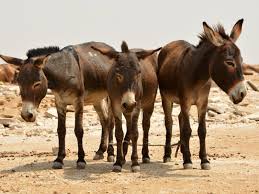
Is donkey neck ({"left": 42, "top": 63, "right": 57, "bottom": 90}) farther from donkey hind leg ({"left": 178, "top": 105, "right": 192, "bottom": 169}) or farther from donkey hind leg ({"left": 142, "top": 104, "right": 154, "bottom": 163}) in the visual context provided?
donkey hind leg ({"left": 178, "top": 105, "right": 192, "bottom": 169})

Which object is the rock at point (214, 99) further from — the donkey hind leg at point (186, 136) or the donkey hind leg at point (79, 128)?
the donkey hind leg at point (79, 128)

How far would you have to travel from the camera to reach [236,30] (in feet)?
34.0

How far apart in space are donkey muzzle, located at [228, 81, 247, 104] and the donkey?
2.67 metres

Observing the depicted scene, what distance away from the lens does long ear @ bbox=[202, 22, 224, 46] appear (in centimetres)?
999

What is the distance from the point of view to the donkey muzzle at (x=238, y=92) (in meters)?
9.55

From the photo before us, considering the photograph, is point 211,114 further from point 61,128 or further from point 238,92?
point 238,92

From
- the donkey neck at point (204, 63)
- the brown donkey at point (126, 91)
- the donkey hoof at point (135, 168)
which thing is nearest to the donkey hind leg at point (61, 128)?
the brown donkey at point (126, 91)

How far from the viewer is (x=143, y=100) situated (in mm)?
11359

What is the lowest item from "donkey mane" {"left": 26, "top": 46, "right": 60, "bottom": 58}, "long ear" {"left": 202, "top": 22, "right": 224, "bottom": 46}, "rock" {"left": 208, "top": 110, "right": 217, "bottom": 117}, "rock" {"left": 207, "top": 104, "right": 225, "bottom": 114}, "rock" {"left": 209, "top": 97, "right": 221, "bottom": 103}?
"rock" {"left": 208, "top": 110, "right": 217, "bottom": 117}

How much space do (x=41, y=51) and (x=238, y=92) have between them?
3.83 meters

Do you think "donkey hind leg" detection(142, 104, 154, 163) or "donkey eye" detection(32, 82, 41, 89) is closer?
"donkey eye" detection(32, 82, 41, 89)

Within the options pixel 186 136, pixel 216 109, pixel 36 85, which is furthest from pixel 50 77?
pixel 216 109

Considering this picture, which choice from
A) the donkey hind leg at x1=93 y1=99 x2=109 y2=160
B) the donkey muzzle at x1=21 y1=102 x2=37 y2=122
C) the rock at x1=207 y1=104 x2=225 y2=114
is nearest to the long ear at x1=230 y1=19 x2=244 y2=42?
the donkey muzzle at x1=21 y1=102 x2=37 y2=122

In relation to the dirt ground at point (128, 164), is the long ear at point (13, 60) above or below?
above
